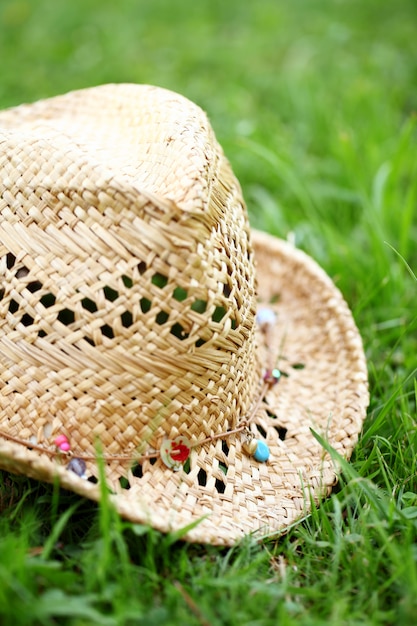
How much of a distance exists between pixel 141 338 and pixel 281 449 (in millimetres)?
498

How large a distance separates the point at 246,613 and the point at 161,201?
753 mm

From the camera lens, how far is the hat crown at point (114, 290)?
4.14ft

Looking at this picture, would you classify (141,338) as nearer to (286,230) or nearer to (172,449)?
(172,449)

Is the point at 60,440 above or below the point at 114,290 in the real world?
below

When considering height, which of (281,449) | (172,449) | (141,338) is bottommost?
(281,449)

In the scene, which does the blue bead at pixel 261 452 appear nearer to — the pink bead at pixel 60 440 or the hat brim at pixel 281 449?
the hat brim at pixel 281 449

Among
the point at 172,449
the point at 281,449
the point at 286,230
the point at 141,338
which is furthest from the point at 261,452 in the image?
the point at 286,230

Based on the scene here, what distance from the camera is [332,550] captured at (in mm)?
1407

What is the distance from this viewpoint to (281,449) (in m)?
1.58

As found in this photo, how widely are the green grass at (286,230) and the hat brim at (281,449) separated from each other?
0.18ft

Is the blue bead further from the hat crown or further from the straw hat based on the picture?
the hat crown

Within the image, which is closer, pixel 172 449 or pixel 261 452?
pixel 172 449

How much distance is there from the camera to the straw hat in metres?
1.26

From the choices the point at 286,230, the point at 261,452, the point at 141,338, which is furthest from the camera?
the point at 286,230
